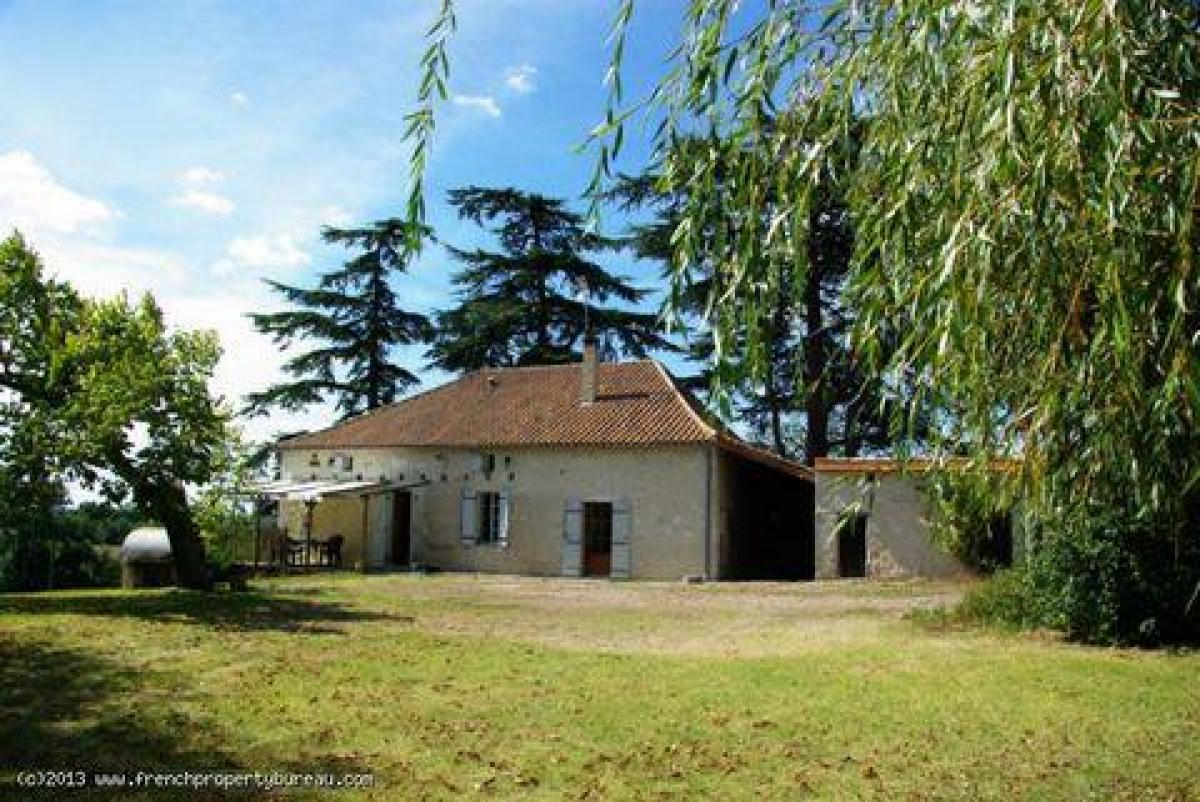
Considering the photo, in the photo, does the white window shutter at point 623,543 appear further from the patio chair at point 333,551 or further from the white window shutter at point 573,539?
the patio chair at point 333,551

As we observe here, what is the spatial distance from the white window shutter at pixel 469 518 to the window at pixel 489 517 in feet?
0.34

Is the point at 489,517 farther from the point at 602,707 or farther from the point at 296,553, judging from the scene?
the point at 602,707

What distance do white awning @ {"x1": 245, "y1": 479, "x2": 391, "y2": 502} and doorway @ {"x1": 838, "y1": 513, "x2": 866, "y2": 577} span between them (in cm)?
1083

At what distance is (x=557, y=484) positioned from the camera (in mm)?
22953

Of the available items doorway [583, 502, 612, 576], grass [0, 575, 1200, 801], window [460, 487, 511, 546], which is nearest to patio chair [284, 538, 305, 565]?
window [460, 487, 511, 546]

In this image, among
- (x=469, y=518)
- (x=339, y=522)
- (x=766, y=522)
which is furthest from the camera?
(x=339, y=522)

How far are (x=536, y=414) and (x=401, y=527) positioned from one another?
4771 millimetres

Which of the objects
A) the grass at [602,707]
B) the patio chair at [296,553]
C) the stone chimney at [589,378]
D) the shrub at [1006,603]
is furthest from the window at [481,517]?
the shrub at [1006,603]

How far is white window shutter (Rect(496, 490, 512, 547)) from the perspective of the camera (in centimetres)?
2341

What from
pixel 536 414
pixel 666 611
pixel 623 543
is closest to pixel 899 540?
pixel 623 543

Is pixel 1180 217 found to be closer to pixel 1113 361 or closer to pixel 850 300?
pixel 1113 361

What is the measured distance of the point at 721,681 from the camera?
8.37 m

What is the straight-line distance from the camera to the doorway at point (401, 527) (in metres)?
25.6

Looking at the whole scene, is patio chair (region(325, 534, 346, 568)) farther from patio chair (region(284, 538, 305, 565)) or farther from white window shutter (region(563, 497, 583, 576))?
white window shutter (region(563, 497, 583, 576))
